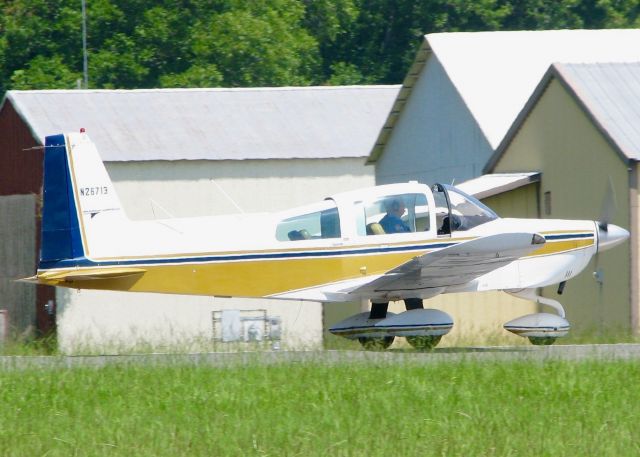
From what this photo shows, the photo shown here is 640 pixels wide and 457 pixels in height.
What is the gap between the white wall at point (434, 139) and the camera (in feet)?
79.3

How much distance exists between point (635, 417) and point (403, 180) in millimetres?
16754

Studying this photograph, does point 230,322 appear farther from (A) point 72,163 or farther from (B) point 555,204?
(A) point 72,163

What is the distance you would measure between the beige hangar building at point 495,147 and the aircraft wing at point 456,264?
245 centimetres

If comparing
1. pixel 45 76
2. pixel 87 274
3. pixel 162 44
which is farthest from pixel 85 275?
pixel 162 44

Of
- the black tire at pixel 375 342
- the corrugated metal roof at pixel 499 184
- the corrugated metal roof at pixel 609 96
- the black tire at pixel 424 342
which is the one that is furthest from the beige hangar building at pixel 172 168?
the black tire at pixel 424 342

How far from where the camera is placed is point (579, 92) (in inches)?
752

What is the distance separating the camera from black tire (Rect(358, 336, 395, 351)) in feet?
49.4

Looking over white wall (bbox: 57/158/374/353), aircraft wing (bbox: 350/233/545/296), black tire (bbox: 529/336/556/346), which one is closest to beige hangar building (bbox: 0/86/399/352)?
white wall (bbox: 57/158/374/353)

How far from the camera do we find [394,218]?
574 inches

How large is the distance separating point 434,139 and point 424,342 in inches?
457

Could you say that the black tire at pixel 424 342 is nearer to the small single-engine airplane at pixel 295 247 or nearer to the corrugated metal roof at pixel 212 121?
the small single-engine airplane at pixel 295 247

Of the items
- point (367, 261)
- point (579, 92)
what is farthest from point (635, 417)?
point (579, 92)

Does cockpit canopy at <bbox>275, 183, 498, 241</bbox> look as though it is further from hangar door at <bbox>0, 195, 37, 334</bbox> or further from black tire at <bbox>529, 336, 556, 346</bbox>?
hangar door at <bbox>0, 195, 37, 334</bbox>

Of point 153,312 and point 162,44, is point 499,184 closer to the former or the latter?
point 153,312
